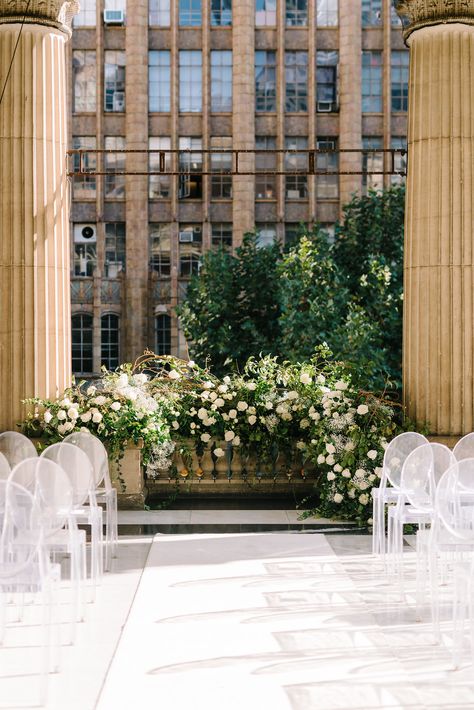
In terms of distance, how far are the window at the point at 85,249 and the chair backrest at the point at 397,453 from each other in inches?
A: 1253

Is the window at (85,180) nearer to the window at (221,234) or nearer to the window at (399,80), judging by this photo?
the window at (221,234)

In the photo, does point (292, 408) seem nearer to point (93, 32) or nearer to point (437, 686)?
point (437, 686)

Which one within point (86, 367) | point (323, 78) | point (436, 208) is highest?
point (323, 78)

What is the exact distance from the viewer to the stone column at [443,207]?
32.7ft

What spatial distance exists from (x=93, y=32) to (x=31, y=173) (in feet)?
104

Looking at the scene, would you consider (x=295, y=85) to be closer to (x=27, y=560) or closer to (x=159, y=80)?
(x=159, y=80)

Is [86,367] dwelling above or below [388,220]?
below

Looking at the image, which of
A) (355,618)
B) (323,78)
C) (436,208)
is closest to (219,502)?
(436,208)

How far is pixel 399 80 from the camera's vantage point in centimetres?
4041

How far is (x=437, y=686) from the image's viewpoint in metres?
4.98

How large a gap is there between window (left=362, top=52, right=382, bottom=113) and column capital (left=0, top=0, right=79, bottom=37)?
103 ft

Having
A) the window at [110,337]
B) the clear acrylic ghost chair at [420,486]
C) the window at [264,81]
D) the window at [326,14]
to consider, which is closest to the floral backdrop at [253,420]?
the clear acrylic ghost chair at [420,486]

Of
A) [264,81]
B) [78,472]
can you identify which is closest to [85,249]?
[264,81]

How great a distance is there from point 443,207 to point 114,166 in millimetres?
31276
